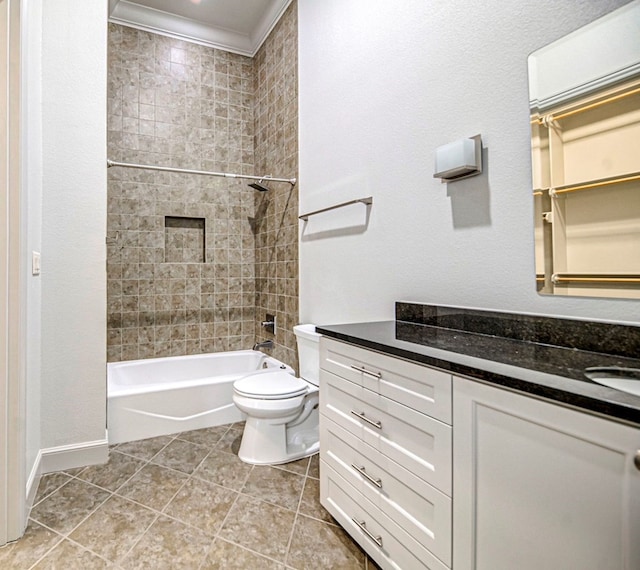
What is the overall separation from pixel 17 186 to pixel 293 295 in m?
1.85

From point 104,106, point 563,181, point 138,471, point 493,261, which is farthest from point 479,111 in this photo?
point 138,471

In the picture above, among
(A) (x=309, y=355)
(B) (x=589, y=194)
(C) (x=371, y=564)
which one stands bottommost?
(C) (x=371, y=564)

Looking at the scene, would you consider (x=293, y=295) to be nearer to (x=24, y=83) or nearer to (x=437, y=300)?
(x=437, y=300)

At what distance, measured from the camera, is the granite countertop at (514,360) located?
0.70 meters

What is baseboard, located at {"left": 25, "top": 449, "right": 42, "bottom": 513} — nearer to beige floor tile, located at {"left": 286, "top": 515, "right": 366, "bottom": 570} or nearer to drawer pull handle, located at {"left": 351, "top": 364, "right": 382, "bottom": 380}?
beige floor tile, located at {"left": 286, "top": 515, "right": 366, "bottom": 570}

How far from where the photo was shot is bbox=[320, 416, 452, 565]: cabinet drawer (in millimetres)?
1042

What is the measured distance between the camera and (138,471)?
211 cm

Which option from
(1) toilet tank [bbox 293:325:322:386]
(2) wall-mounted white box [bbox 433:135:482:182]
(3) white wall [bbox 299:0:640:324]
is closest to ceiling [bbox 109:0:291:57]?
(3) white wall [bbox 299:0:640:324]

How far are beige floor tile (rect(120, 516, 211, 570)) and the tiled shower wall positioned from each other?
1.58 meters

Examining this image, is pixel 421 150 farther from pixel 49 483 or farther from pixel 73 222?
pixel 49 483

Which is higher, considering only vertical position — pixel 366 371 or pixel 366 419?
pixel 366 371

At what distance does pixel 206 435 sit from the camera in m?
2.60

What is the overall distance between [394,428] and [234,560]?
2.70ft

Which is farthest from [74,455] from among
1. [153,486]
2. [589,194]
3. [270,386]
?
[589,194]
